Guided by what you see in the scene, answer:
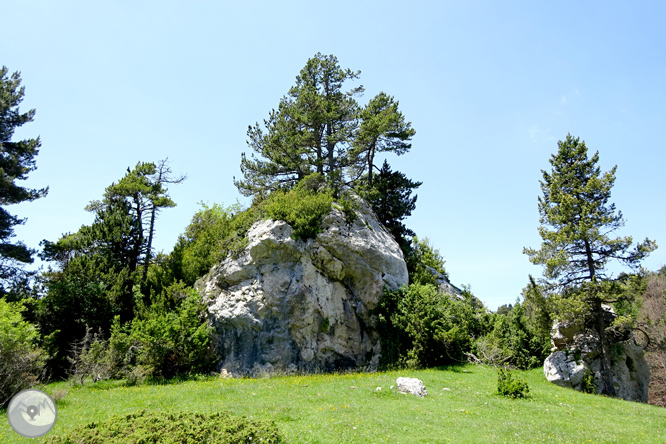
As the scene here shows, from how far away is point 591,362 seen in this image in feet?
74.4

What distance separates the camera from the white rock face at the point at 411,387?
14651mm

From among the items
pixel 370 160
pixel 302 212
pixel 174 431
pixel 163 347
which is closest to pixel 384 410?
pixel 174 431

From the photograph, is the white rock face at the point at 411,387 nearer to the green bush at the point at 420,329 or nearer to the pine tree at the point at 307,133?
the green bush at the point at 420,329

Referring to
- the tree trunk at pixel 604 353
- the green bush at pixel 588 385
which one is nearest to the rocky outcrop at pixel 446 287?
the tree trunk at pixel 604 353

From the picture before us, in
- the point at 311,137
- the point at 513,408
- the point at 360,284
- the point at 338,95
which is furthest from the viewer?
the point at 338,95

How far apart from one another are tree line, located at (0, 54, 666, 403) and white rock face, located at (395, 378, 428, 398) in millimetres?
6611

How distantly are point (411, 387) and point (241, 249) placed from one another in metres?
13.5

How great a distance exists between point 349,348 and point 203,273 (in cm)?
1111

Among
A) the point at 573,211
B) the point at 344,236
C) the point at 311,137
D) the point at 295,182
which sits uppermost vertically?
the point at 311,137

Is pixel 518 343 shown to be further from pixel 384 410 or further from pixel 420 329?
pixel 384 410

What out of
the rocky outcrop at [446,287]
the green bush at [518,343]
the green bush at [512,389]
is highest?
the rocky outcrop at [446,287]

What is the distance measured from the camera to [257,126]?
33344 mm

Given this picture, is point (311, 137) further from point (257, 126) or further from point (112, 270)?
point (112, 270)

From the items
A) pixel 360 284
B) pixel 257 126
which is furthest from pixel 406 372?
pixel 257 126
